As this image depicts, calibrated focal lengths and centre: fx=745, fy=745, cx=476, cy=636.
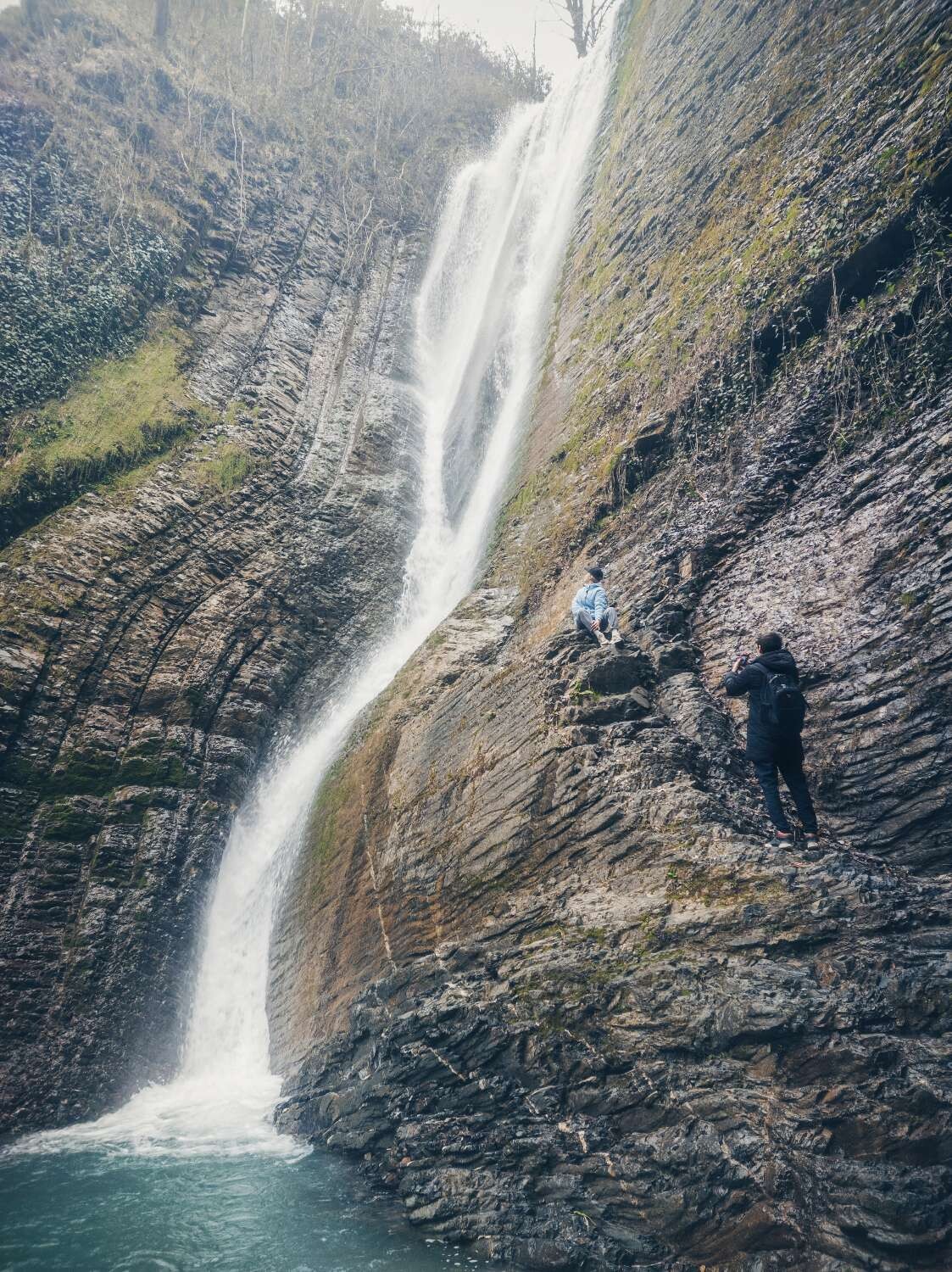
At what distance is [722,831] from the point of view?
717cm

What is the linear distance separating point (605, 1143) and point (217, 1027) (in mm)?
8092

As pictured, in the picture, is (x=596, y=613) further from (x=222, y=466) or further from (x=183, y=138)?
(x=183, y=138)

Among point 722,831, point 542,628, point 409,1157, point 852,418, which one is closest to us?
point 722,831

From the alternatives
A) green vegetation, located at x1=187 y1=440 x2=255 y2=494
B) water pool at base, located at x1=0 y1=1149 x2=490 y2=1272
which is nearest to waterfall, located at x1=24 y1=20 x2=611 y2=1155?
water pool at base, located at x1=0 y1=1149 x2=490 y2=1272

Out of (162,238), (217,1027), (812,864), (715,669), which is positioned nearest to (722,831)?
(812,864)

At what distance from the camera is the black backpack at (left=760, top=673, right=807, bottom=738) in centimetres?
683

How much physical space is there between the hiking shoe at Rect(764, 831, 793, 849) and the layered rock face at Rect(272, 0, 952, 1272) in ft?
0.42

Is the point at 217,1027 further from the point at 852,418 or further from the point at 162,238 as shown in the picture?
the point at 162,238

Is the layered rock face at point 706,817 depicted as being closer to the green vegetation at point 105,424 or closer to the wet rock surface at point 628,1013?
the wet rock surface at point 628,1013

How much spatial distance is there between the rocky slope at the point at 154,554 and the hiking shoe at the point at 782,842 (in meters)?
10.3

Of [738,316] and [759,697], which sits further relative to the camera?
[738,316]

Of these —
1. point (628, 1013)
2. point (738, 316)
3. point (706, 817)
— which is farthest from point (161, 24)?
point (628, 1013)

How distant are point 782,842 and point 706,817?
0.74 m

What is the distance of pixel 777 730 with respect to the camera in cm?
686
